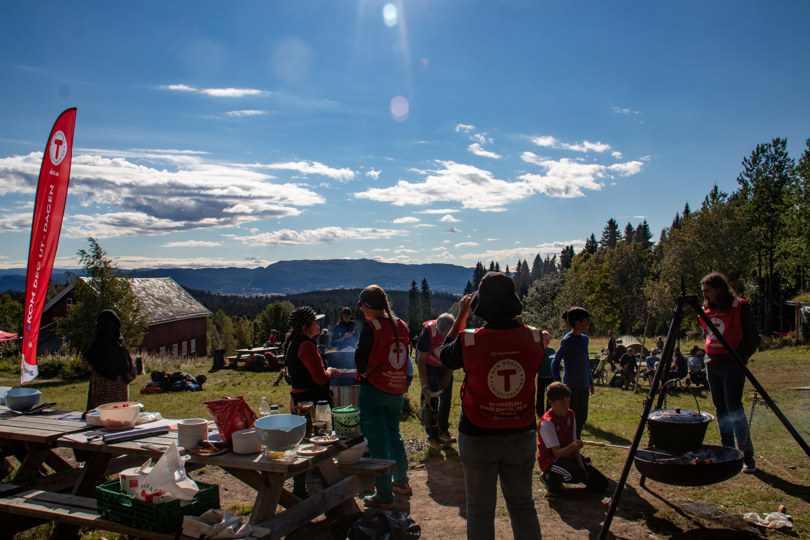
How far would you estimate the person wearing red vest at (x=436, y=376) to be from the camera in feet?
21.5

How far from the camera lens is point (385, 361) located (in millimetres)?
4730

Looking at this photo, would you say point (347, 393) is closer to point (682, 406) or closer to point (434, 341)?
point (434, 341)

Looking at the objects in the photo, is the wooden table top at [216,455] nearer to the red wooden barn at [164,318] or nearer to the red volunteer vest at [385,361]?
the red volunteer vest at [385,361]

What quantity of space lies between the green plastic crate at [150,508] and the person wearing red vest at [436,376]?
316 centimetres

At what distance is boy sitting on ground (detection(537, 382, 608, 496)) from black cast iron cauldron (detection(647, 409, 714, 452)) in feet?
2.44

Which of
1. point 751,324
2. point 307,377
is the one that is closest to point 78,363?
point 307,377

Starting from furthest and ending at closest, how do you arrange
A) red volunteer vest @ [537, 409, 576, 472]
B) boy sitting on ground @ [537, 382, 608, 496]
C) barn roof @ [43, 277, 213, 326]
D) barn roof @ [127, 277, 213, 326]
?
barn roof @ [127, 277, 213, 326], barn roof @ [43, 277, 213, 326], red volunteer vest @ [537, 409, 576, 472], boy sitting on ground @ [537, 382, 608, 496]

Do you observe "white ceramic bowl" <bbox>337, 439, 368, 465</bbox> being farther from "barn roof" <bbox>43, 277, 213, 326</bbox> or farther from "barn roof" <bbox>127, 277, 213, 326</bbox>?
"barn roof" <bbox>127, 277, 213, 326</bbox>

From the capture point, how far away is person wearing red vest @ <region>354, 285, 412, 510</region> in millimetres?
4703

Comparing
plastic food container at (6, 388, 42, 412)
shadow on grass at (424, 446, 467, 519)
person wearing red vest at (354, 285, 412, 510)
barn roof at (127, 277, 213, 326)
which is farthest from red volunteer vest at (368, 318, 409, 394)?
barn roof at (127, 277, 213, 326)

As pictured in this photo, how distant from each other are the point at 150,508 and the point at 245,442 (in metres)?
0.70

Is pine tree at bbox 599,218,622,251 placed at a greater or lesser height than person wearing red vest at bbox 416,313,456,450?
greater

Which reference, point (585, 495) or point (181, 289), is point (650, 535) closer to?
point (585, 495)

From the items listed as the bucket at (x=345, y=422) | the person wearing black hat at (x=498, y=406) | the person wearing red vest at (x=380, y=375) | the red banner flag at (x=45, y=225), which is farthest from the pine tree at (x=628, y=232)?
the person wearing black hat at (x=498, y=406)
